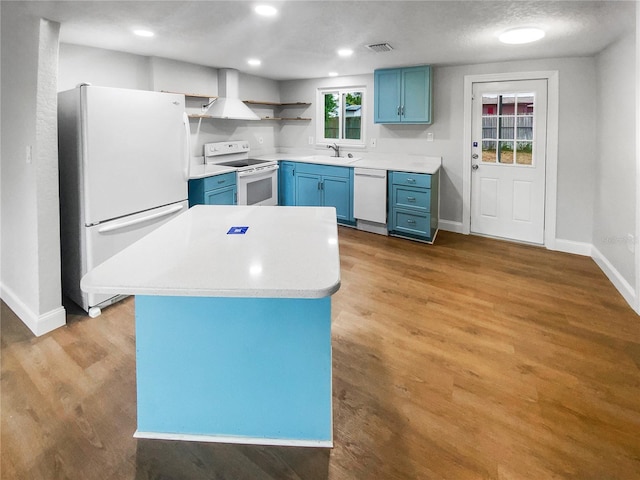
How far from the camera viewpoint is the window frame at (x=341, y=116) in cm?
544

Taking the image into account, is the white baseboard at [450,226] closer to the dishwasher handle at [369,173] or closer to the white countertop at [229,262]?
the dishwasher handle at [369,173]

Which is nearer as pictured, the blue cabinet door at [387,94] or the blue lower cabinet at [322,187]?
the blue cabinet door at [387,94]

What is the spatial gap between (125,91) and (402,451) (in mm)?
2912

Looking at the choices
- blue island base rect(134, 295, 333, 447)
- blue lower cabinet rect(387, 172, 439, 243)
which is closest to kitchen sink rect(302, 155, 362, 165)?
blue lower cabinet rect(387, 172, 439, 243)

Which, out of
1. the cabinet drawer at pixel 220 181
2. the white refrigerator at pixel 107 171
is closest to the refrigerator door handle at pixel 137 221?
the white refrigerator at pixel 107 171

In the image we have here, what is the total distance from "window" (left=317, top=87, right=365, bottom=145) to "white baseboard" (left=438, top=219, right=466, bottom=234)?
5.31 feet

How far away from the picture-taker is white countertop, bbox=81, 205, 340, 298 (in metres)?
1.20

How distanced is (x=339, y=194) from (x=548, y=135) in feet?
8.14

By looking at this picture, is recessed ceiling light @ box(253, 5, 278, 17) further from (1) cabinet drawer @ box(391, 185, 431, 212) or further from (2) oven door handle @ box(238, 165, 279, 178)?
(1) cabinet drawer @ box(391, 185, 431, 212)

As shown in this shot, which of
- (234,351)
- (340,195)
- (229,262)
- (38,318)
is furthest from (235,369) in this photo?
(340,195)

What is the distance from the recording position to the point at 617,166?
3242 mm

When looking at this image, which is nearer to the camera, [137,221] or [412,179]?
[137,221]

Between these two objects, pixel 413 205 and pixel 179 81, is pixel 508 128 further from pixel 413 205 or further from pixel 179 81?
pixel 179 81

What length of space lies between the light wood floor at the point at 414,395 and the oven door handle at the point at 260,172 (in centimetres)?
212
